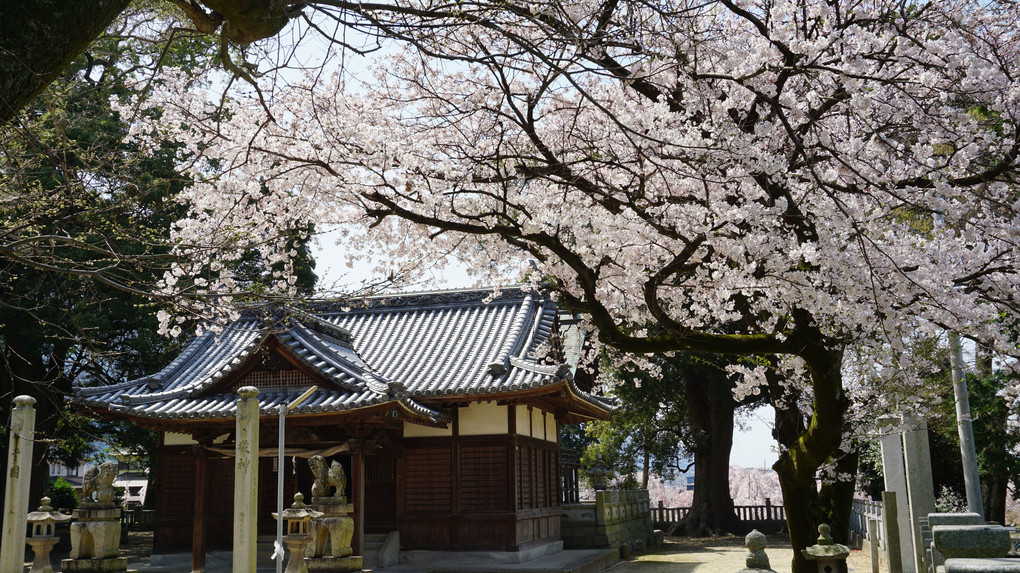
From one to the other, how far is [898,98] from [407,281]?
14.0 feet

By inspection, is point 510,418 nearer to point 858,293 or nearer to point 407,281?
point 407,281

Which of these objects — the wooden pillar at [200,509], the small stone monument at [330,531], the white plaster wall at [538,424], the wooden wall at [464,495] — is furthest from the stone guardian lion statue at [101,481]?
the white plaster wall at [538,424]

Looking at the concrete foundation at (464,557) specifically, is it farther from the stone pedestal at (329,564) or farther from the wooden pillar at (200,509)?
the stone pedestal at (329,564)

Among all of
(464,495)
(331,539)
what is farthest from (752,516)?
(331,539)

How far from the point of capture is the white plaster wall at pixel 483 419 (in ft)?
47.5

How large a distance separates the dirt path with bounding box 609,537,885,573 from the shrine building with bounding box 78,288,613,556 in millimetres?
2336

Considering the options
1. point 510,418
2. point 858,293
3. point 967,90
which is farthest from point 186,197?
point 510,418

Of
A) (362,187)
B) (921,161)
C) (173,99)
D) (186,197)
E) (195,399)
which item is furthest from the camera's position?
(195,399)

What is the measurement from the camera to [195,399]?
45.8 ft

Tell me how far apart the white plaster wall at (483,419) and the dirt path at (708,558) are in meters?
4.09

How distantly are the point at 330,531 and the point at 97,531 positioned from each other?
4097 mm

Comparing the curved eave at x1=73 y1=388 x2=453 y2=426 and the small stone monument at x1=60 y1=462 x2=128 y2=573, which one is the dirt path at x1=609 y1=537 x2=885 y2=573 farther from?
the small stone monument at x1=60 y1=462 x2=128 y2=573

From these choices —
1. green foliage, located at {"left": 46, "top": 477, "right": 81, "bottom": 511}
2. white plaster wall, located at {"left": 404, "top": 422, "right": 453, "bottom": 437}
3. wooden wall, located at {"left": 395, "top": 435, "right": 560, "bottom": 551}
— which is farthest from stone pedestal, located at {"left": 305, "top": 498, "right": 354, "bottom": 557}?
green foliage, located at {"left": 46, "top": 477, "right": 81, "bottom": 511}

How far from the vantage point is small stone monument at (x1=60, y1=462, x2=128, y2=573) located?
11.8m
